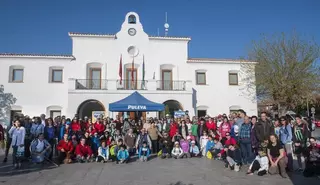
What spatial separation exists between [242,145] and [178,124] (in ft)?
13.2

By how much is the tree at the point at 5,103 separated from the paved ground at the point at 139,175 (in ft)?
42.0

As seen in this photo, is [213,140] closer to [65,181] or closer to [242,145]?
[242,145]

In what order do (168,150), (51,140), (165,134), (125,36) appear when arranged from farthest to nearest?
1. (125,36)
2. (165,134)
3. (168,150)
4. (51,140)

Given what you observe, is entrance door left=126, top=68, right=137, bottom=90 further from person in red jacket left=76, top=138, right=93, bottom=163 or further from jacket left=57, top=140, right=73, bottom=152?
jacket left=57, top=140, right=73, bottom=152

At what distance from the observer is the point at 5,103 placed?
68.1 feet

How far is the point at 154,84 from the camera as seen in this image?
21.5 m

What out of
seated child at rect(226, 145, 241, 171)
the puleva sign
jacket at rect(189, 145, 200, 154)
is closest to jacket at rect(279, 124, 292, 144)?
seated child at rect(226, 145, 241, 171)

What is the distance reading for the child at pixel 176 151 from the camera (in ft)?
38.0

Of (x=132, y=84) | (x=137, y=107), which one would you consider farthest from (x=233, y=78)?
(x=137, y=107)

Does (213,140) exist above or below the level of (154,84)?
below

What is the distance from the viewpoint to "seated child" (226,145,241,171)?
881 cm

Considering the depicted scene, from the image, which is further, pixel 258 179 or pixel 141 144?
pixel 141 144

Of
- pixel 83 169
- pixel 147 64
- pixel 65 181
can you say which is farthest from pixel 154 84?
pixel 65 181

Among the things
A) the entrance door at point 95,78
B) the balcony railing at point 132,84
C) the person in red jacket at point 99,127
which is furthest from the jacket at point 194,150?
the entrance door at point 95,78
